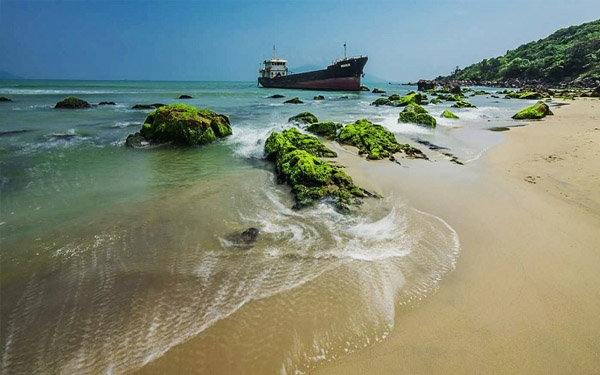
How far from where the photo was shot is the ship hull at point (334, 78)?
2095 inches

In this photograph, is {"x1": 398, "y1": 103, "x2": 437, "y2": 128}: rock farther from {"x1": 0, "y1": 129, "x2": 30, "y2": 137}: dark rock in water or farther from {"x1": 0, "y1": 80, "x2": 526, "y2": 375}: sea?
{"x1": 0, "y1": 129, "x2": 30, "y2": 137}: dark rock in water

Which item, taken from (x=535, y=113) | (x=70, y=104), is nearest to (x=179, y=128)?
(x=70, y=104)

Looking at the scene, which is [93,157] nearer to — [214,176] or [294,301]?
[214,176]

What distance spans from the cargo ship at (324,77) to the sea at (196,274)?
51.6m

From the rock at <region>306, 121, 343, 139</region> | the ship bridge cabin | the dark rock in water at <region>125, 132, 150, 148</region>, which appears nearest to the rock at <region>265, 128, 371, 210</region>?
Answer: the rock at <region>306, 121, 343, 139</region>

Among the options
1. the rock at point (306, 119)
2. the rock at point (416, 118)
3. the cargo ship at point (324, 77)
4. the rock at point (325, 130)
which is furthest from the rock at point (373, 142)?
the cargo ship at point (324, 77)

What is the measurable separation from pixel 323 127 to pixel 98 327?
11.2m

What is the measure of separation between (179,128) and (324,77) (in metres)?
50.2

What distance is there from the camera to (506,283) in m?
3.50

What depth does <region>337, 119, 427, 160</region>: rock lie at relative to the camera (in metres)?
9.38

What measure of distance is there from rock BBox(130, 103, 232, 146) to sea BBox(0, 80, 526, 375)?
4.30m

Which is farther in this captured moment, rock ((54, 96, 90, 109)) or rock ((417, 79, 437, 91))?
rock ((417, 79, 437, 91))

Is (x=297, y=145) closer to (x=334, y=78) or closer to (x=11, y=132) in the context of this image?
(x=11, y=132)

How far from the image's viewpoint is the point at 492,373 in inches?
95.6
